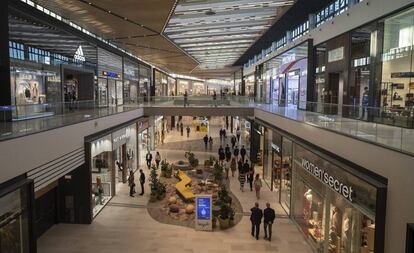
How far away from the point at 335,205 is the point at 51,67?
15292 mm

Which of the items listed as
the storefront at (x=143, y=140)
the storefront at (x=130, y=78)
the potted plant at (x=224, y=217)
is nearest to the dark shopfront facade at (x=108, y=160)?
the storefront at (x=143, y=140)

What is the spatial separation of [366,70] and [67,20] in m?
13.5

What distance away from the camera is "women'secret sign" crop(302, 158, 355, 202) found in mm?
7659

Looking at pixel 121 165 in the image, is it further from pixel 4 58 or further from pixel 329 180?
pixel 329 180

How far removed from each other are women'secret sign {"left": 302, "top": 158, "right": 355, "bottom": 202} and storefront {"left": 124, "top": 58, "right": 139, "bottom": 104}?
23950mm

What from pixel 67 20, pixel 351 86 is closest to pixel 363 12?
pixel 351 86

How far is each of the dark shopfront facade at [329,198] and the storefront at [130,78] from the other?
20433 mm

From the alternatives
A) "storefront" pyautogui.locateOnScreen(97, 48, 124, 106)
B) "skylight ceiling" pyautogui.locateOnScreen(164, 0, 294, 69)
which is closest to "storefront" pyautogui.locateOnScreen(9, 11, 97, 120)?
"storefront" pyautogui.locateOnScreen(97, 48, 124, 106)

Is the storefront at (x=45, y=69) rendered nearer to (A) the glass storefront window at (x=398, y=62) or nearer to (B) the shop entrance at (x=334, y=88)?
(A) the glass storefront window at (x=398, y=62)

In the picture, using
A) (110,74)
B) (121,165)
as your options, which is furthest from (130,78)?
(121,165)

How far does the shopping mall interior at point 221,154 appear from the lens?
7137 mm

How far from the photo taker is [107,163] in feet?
50.5

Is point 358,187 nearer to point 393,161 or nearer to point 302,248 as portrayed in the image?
point 393,161

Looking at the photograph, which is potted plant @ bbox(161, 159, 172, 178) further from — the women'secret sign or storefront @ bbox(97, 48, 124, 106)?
the women'secret sign
